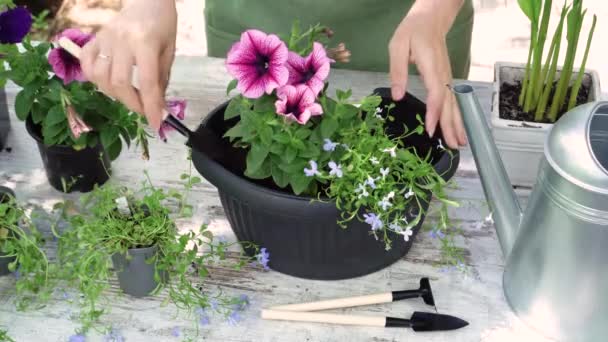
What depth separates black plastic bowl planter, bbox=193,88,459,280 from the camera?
0.72 m

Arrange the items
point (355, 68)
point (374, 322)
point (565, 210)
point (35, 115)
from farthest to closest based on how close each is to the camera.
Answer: point (355, 68) → point (35, 115) → point (374, 322) → point (565, 210)

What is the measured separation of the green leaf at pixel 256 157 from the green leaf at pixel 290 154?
0.07 ft

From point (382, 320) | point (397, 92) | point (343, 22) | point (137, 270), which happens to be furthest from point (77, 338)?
point (343, 22)

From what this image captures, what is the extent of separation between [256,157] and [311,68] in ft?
0.34

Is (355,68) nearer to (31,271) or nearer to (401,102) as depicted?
(401,102)

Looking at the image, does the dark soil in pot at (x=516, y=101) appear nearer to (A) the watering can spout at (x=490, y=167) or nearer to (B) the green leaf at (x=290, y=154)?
(A) the watering can spout at (x=490, y=167)

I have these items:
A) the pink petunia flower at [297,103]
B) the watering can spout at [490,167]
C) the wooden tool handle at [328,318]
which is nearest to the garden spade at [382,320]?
the wooden tool handle at [328,318]

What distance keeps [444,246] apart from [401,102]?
0.58 ft

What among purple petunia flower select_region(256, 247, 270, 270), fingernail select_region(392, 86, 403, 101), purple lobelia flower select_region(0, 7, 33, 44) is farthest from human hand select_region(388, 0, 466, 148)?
purple lobelia flower select_region(0, 7, 33, 44)

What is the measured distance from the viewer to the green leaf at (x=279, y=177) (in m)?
0.73

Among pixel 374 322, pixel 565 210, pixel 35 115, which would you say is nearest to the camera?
pixel 565 210

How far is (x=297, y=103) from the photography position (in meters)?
0.71

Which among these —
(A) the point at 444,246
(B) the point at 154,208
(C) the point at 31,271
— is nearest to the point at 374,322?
(A) the point at 444,246

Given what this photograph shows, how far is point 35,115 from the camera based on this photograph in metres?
0.86
